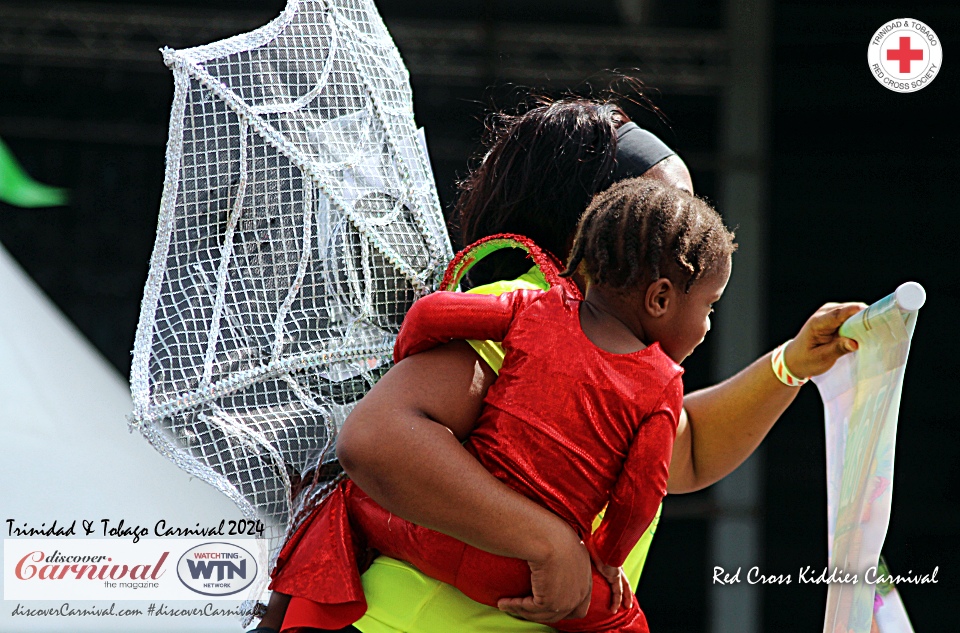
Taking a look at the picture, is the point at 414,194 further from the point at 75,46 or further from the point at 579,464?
the point at 75,46

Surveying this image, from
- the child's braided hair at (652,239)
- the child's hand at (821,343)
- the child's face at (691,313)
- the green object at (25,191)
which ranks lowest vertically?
the green object at (25,191)

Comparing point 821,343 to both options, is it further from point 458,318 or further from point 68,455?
point 68,455

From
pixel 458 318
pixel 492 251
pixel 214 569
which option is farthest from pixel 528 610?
pixel 214 569

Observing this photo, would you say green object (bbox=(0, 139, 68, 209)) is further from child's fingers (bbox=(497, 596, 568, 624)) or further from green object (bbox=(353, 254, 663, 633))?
child's fingers (bbox=(497, 596, 568, 624))

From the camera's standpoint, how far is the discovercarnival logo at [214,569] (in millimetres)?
2193

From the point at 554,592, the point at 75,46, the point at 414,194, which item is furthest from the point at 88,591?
the point at 75,46

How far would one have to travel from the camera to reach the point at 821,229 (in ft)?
12.8

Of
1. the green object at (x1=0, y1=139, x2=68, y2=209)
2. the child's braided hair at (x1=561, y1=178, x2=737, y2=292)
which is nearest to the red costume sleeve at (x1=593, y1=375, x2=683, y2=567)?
the child's braided hair at (x1=561, y1=178, x2=737, y2=292)

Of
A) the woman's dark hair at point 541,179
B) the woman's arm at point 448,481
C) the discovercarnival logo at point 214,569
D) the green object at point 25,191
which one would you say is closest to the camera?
the woman's arm at point 448,481

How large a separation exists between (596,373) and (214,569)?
5.15 feet

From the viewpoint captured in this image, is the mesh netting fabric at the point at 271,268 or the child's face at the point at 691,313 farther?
the mesh netting fabric at the point at 271,268

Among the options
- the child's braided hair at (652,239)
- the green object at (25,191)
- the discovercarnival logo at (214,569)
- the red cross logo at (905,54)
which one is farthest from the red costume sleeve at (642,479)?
the red cross logo at (905,54)

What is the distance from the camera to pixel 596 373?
878mm

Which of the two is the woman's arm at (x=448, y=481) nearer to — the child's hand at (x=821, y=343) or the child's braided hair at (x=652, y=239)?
the child's braided hair at (x=652, y=239)
